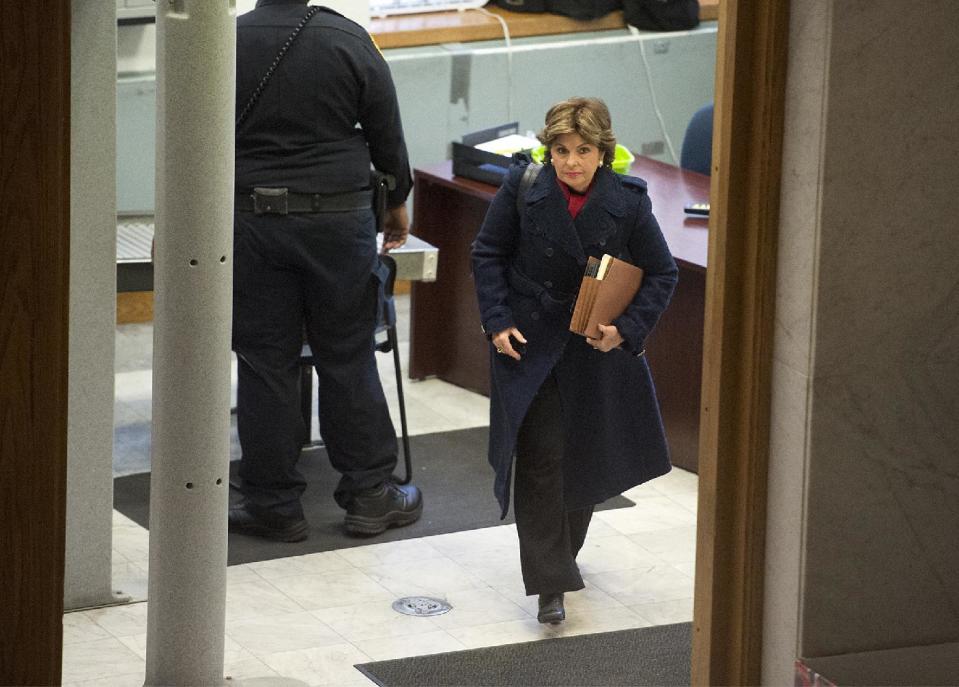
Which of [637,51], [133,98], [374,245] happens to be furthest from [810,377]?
[637,51]

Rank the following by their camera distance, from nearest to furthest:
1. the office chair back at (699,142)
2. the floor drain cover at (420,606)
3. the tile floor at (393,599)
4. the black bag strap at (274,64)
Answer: the tile floor at (393,599)
the floor drain cover at (420,606)
the black bag strap at (274,64)
the office chair back at (699,142)

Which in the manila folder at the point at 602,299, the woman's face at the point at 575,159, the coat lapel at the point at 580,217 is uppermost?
the woman's face at the point at 575,159

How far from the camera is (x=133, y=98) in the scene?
7.31 metres

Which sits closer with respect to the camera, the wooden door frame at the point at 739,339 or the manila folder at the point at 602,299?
the wooden door frame at the point at 739,339

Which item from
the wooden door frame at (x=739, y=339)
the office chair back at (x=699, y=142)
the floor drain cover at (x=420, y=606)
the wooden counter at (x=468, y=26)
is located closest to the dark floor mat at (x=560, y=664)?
the floor drain cover at (x=420, y=606)

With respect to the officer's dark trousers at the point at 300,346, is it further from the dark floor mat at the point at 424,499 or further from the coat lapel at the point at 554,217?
the coat lapel at the point at 554,217

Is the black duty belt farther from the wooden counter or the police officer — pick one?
Result: the wooden counter

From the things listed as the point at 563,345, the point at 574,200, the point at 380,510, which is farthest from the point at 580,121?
the point at 380,510

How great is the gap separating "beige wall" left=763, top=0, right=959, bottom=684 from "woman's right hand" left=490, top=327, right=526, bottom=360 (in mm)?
1781

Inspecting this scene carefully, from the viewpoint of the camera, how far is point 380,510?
17.1 feet

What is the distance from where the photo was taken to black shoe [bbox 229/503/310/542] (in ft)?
16.8

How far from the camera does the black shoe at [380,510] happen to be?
518 centimetres

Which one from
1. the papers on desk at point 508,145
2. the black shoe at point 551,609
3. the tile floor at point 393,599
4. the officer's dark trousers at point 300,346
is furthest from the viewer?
the papers on desk at point 508,145

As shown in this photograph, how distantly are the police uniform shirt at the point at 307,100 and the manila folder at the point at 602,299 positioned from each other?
38.9 inches
